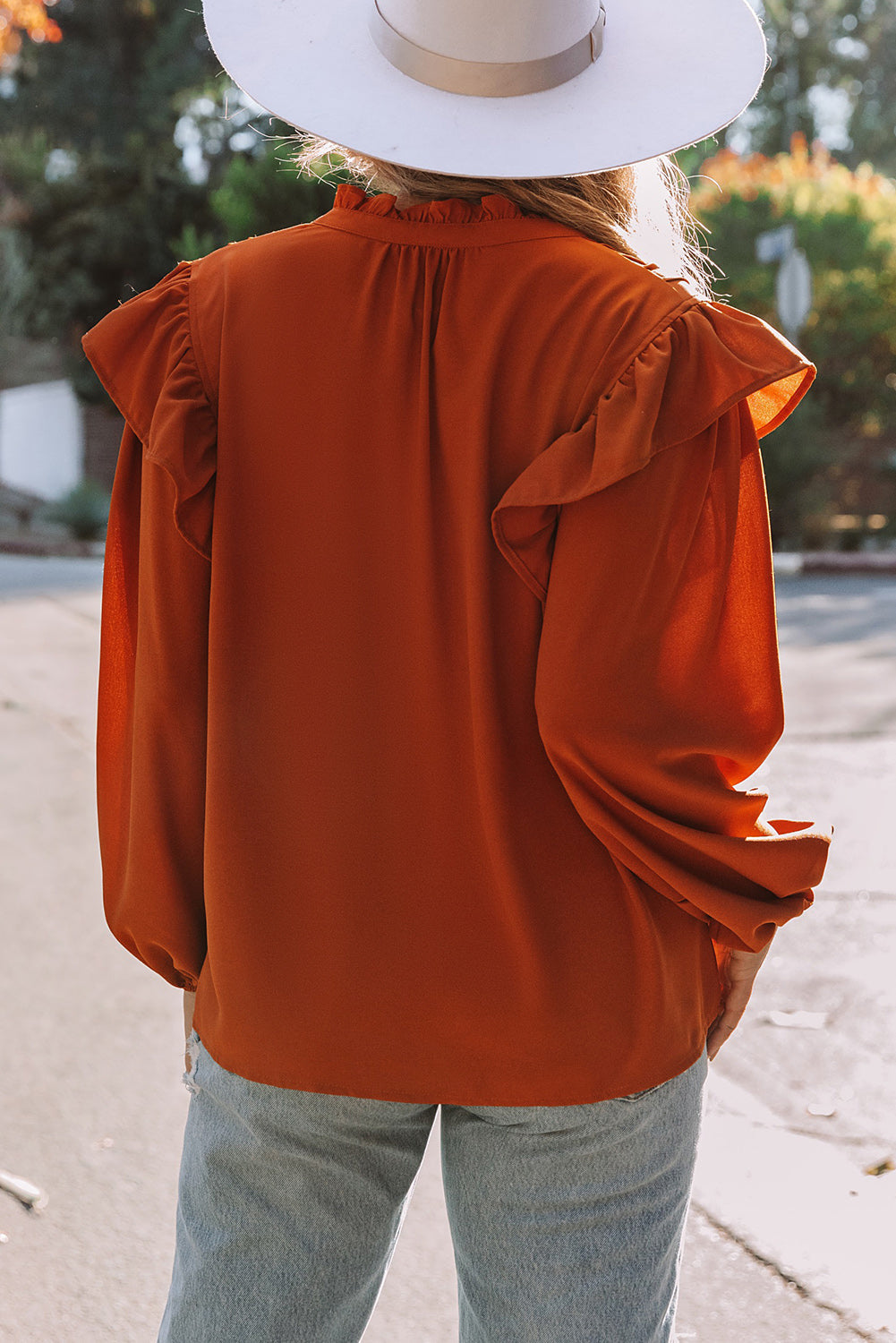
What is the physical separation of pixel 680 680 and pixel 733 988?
37cm

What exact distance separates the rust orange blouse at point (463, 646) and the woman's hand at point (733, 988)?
86 mm

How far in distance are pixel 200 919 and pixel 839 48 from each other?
46.4 m

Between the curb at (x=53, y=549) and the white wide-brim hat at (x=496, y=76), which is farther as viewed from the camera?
the curb at (x=53, y=549)

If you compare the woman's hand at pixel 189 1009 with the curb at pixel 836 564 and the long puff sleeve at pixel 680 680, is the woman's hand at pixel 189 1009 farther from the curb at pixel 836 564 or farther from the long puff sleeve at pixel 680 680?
the curb at pixel 836 564

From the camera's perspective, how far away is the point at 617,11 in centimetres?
133

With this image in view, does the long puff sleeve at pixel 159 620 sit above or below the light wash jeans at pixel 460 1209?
above

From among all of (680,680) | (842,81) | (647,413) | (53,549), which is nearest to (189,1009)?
(680,680)

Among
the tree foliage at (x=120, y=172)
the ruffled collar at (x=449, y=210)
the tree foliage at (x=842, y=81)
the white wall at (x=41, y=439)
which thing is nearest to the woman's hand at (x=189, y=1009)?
the ruffled collar at (x=449, y=210)

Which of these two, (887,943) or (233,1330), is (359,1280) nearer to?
(233,1330)

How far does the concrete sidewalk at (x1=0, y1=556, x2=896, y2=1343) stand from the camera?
2494mm

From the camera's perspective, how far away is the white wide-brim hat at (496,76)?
1.23 meters

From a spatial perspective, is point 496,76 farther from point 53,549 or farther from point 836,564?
point 53,549

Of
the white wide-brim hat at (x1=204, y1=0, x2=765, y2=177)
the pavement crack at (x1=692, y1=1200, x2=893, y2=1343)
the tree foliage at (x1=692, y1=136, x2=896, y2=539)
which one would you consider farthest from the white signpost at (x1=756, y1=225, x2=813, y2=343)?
the white wide-brim hat at (x1=204, y1=0, x2=765, y2=177)

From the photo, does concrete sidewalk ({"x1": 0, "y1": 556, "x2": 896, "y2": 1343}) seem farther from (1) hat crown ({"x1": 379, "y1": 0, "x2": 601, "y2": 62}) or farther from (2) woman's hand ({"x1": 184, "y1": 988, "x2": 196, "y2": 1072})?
(1) hat crown ({"x1": 379, "y1": 0, "x2": 601, "y2": 62})
